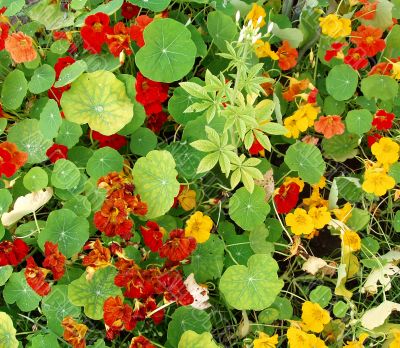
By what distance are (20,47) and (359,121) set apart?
137cm

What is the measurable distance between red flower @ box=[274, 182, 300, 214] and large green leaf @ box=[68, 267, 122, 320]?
670mm

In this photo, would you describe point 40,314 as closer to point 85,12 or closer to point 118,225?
point 118,225

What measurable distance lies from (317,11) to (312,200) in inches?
33.6

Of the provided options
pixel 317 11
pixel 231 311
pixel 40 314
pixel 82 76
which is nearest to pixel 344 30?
pixel 317 11

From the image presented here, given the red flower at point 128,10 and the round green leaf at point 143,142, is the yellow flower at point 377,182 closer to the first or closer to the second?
the round green leaf at point 143,142

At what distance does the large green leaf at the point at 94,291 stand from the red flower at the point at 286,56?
1.13 meters

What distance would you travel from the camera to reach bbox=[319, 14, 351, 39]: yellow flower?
225 centimetres

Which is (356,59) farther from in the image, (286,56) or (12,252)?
(12,252)

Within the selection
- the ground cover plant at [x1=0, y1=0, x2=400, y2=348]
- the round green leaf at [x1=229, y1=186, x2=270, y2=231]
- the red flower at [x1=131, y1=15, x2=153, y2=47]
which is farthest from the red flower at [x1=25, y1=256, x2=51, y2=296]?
the red flower at [x1=131, y1=15, x2=153, y2=47]

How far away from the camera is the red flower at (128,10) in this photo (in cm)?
231

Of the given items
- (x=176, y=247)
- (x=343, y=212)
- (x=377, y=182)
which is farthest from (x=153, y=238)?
(x=377, y=182)

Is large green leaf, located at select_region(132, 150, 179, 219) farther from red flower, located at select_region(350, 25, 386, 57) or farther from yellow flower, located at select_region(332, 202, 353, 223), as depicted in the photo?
red flower, located at select_region(350, 25, 386, 57)

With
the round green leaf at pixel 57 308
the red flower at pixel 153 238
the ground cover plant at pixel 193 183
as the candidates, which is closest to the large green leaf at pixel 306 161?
the ground cover plant at pixel 193 183

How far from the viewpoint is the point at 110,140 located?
6.99 ft
